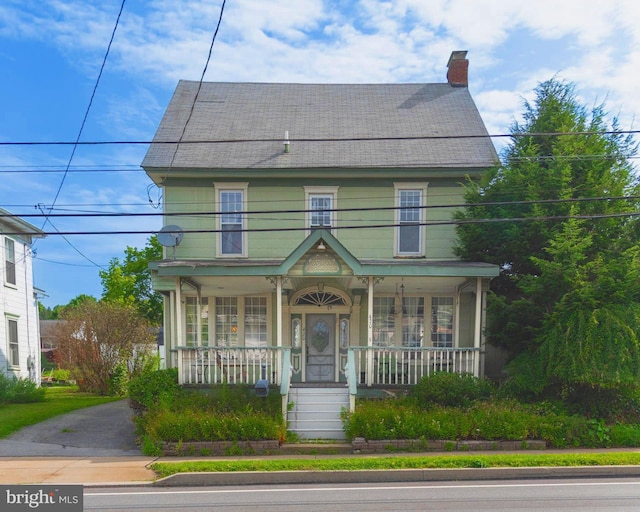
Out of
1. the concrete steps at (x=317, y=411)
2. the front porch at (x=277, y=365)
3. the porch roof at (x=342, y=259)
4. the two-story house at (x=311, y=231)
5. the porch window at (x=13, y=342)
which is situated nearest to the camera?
the concrete steps at (x=317, y=411)

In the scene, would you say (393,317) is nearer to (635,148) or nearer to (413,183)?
(413,183)

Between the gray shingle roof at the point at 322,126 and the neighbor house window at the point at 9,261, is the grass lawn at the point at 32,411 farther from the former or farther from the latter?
the gray shingle roof at the point at 322,126

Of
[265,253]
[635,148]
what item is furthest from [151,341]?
Answer: [635,148]

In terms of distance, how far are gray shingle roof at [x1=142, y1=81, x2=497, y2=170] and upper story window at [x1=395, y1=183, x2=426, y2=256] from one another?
75 centimetres

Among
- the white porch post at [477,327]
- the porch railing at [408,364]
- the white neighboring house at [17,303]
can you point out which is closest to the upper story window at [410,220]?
the white porch post at [477,327]

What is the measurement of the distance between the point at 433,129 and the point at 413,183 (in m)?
2.42

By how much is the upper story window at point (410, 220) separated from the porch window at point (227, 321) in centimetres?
508

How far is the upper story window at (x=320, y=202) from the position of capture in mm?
13898

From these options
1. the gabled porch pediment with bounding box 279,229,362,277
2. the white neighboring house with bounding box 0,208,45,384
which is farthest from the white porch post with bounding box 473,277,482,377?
the white neighboring house with bounding box 0,208,45,384

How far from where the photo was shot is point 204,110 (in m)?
15.9

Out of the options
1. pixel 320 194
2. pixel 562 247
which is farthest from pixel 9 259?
pixel 562 247

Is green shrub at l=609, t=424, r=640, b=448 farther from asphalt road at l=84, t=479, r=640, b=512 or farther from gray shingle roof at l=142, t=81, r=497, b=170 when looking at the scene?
gray shingle roof at l=142, t=81, r=497, b=170

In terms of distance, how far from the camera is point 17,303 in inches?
757

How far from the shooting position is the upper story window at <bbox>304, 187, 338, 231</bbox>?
13.9 meters
